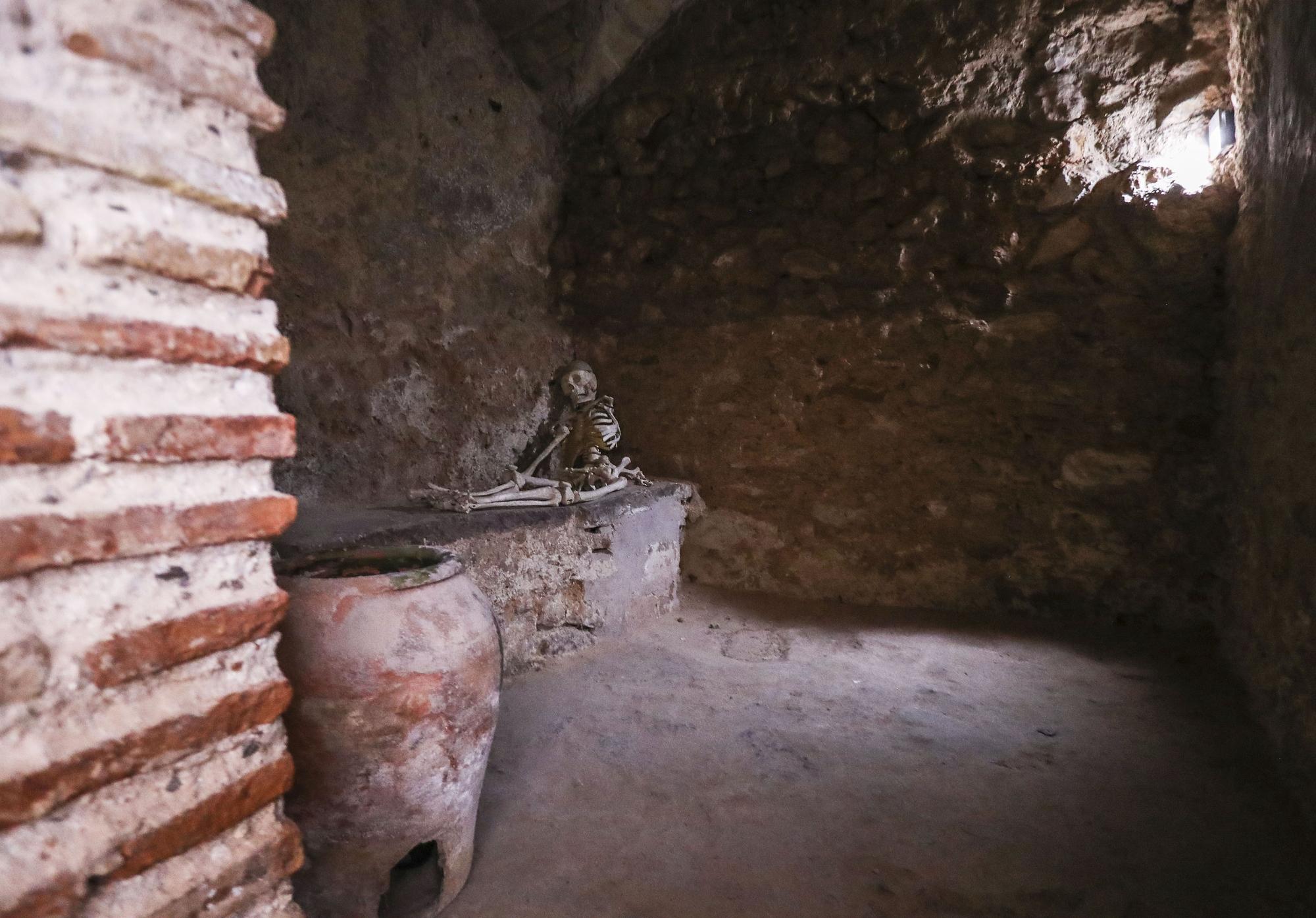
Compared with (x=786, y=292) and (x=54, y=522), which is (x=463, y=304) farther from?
(x=54, y=522)

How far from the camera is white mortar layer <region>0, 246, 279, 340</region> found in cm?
81

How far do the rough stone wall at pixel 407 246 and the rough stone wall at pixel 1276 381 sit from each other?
3.37 m

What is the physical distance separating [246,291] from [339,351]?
256 cm

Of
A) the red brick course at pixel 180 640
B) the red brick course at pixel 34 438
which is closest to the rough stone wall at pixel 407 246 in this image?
the red brick course at pixel 180 640

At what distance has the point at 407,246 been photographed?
3.71 meters

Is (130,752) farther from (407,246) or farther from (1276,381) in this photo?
(407,246)

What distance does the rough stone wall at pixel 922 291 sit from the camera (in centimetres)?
319

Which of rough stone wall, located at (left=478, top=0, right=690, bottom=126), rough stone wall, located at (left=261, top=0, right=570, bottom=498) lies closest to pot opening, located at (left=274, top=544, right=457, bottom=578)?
rough stone wall, located at (left=261, top=0, right=570, bottom=498)

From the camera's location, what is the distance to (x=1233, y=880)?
65.7 inches

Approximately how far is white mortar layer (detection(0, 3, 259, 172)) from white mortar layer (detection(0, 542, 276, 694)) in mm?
544

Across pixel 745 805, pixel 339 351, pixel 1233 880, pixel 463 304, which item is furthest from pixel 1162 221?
pixel 339 351

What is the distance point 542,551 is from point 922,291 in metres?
2.30

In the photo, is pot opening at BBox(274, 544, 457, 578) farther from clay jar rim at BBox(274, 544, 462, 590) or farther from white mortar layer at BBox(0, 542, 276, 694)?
white mortar layer at BBox(0, 542, 276, 694)

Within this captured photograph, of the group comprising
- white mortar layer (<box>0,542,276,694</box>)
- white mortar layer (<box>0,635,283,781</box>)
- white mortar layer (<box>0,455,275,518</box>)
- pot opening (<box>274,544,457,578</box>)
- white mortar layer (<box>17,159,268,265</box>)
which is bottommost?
white mortar layer (<box>0,635,283,781</box>)
